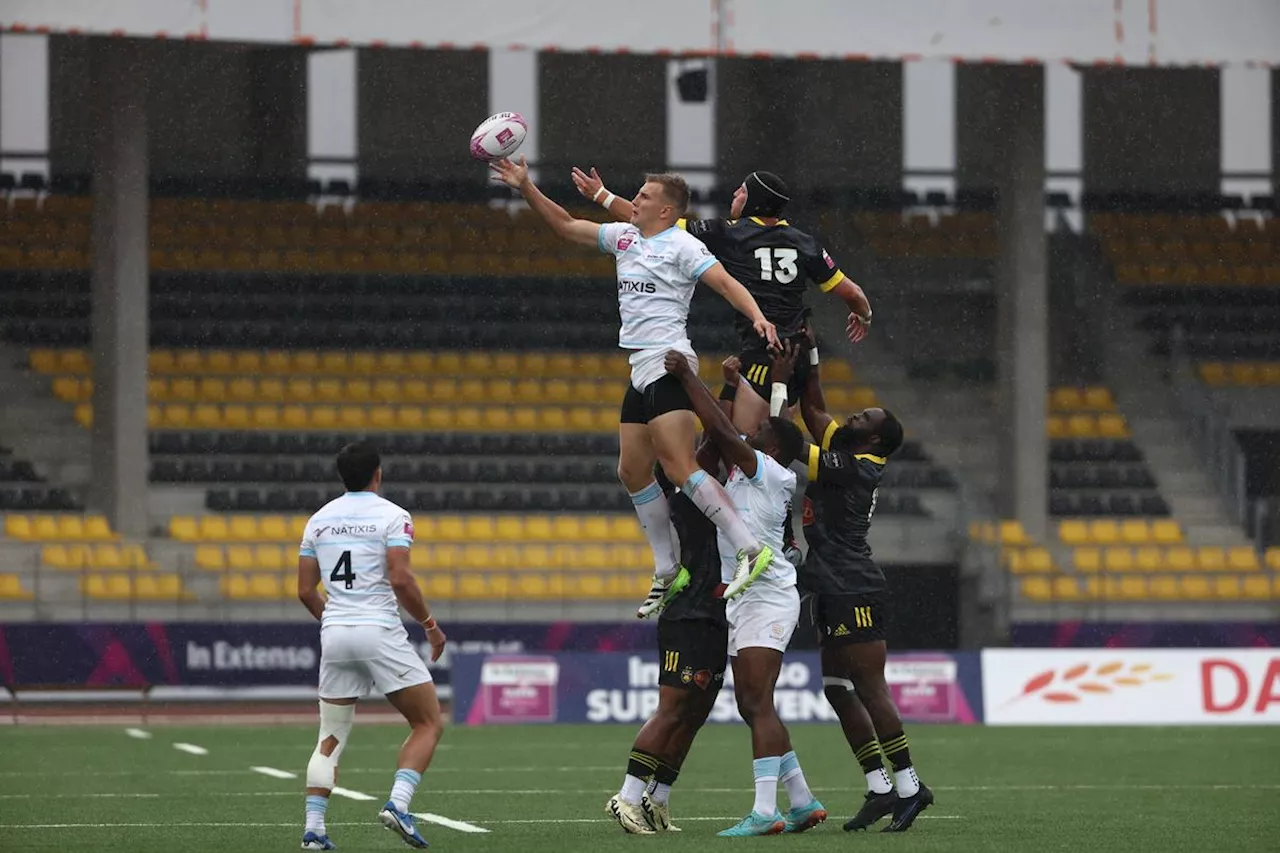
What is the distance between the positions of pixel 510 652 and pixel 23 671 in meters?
5.50

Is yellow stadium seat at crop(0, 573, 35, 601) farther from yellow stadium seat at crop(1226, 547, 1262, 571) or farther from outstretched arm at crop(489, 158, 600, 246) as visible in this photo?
outstretched arm at crop(489, 158, 600, 246)

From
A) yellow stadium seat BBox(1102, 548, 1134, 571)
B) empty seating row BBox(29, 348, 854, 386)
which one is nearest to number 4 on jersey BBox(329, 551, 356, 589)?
yellow stadium seat BBox(1102, 548, 1134, 571)

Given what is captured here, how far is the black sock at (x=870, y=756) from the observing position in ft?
41.7

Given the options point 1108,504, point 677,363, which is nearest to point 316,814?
point 677,363

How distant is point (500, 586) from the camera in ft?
92.6

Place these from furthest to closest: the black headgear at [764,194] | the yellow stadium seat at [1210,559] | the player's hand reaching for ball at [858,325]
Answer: the yellow stadium seat at [1210,559], the player's hand reaching for ball at [858,325], the black headgear at [764,194]

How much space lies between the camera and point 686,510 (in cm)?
1258

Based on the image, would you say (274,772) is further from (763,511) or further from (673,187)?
(673,187)

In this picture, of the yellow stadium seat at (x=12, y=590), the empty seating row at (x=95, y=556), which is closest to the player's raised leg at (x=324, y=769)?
the yellow stadium seat at (x=12, y=590)

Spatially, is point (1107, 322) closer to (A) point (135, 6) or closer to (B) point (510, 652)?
(B) point (510, 652)

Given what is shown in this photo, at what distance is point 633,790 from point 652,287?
2731mm

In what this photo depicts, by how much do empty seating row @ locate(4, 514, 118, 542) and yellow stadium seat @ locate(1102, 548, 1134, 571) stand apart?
42.2 feet

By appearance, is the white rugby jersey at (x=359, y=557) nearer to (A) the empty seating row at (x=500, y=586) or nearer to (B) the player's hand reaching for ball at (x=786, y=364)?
(B) the player's hand reaching for ball at (x=786, y=364)

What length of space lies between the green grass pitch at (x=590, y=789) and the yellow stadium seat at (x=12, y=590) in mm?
3106
